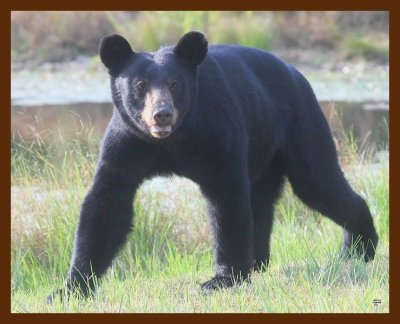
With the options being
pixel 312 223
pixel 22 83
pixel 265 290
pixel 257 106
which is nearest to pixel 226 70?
pixel 257 106

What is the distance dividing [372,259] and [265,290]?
1.76m

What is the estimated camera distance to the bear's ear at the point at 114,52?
6.89 m

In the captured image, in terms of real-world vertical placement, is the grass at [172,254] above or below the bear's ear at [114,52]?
below

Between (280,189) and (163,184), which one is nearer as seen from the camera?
(280,189)

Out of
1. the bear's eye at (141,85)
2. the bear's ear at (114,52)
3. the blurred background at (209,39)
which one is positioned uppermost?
the blurred background at (209,39)

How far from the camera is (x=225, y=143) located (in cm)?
702

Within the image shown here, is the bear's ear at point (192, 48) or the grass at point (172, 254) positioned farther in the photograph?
the bear's ear at point (192, 48)

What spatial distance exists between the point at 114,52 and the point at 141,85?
0.38 metres

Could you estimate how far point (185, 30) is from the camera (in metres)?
22.1

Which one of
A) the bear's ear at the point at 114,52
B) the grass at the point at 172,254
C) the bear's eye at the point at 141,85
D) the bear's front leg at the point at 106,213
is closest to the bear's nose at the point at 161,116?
the bear's eye at the point at 141,85

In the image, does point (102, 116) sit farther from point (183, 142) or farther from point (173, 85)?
point (173, 85)

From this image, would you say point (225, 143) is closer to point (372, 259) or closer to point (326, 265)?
point (326, 265)

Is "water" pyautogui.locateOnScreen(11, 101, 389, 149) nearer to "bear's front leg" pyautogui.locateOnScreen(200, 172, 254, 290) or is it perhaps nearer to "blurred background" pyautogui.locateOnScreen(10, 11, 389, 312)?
"blurred background" pyautogui.locateOnScreen(10, 11, 389, 312)

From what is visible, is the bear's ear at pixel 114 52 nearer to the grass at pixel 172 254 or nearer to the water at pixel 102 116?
the grass at pixel 172 254
